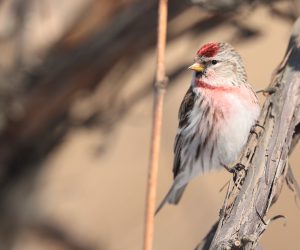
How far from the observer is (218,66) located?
287 cm

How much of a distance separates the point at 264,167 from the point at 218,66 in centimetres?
94

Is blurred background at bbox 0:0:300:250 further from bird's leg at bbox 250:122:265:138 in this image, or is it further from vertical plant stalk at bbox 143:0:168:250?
vertical plant stalk at bbox 143:0:168:250

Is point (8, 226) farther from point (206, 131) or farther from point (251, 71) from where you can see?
point (206, 131)

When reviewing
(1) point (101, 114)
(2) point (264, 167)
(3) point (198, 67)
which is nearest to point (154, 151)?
(2) point (264, 167)

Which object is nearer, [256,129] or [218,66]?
[256,129]

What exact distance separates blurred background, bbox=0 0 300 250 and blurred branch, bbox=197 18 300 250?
0.74 metres

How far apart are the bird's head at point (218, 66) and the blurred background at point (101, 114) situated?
0.48 feet

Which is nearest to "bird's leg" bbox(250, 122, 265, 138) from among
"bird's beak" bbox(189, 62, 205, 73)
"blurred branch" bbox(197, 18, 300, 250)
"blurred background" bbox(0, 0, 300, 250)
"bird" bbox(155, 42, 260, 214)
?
"blurred branch" bbox(197, 18, 300, 250)

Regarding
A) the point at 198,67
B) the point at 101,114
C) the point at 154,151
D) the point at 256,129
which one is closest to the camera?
the point at 154,151

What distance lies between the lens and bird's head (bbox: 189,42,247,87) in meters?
2.79

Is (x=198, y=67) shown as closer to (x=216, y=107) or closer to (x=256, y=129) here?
(x=216, y=107)

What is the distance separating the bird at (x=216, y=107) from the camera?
9.01 feet

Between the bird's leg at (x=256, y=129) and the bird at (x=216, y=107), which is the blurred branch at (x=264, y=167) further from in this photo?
the bird at (x=216, y=107)

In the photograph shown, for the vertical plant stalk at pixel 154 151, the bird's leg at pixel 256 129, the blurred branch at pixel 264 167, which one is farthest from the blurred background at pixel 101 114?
the vertical plant stalk at pixel 154 151
